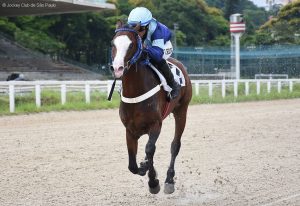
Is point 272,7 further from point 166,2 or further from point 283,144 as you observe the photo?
point 283,144

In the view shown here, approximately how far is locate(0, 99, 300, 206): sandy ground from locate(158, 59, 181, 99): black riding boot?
4.15ft

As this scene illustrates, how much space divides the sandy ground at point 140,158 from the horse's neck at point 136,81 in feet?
4.09

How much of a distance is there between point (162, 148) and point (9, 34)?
38.7 meters

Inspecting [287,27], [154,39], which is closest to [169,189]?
[154,39]

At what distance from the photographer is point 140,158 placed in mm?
9578

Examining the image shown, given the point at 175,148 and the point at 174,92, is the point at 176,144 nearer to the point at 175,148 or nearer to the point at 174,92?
the point at 175,148

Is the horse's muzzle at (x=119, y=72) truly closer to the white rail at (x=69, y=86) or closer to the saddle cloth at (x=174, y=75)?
the saddle cloth at (x=174, y=75)

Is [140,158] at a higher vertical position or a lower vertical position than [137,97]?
lower

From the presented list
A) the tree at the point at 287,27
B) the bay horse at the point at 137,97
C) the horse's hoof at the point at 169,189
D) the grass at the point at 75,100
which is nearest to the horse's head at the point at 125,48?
the bay horse at the point at 137,97

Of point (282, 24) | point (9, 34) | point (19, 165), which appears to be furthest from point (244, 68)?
point (19, 165)

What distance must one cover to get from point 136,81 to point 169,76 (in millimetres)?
696

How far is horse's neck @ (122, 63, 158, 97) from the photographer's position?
6.03 metres

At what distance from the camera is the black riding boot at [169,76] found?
21.6ft

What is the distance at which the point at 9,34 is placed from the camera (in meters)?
46.8
